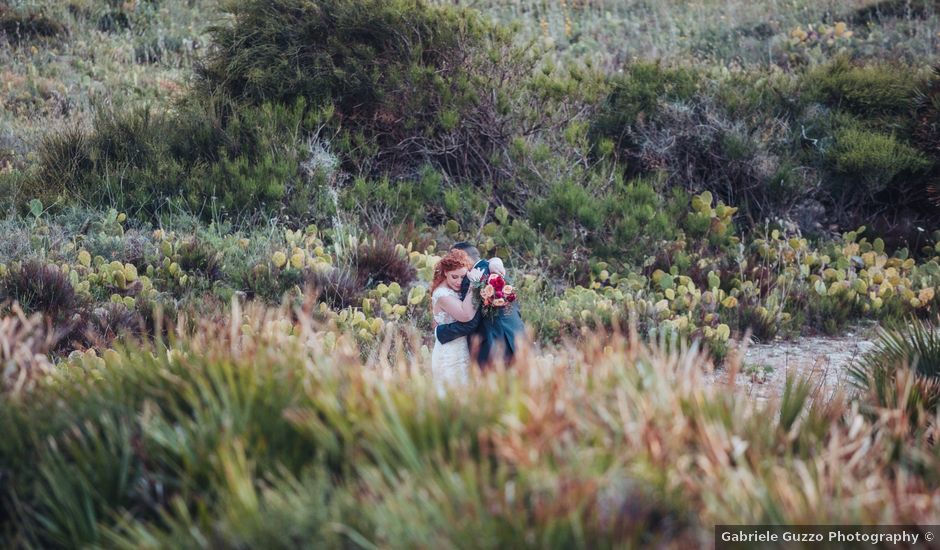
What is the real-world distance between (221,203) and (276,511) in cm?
831

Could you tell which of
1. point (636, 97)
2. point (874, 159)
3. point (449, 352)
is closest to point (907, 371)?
point (449, 352)

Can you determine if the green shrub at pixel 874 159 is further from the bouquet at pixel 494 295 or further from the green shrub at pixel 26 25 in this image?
the green shrub at pixel 26 25

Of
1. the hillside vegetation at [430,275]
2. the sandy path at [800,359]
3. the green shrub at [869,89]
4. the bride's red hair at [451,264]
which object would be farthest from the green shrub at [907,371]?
the green shrub at [869,89]

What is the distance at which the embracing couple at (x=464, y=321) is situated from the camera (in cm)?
666

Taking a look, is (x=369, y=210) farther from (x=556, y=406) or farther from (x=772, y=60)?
(x=772, y=60)

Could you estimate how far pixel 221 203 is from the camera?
36.0ft

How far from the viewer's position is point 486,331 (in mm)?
6656

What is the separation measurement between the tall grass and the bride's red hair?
283 cm

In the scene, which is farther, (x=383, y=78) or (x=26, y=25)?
(x=26, y=25)

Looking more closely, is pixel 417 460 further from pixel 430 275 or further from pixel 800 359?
pixel 800 359

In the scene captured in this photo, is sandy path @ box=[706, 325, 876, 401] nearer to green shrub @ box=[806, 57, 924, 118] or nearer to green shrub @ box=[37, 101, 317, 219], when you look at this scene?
green shrub @ box=[806, 57, 924, 118]

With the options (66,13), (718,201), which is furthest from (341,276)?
(66,13)

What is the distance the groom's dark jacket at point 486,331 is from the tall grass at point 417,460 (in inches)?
103

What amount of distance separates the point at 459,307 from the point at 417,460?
352 centimetres
